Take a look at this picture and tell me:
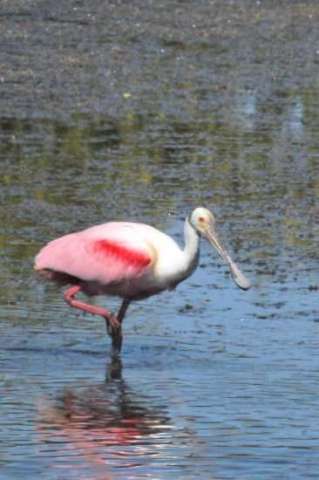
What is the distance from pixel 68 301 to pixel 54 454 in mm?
2273

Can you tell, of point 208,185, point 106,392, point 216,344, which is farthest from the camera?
point 208,185

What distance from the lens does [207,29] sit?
2167 cm

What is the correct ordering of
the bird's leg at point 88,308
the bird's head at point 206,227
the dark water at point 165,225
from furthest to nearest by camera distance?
1. the bird's head at point 206,227
2. the bird's leg at point 88,308
3. the dark water at point 165,225

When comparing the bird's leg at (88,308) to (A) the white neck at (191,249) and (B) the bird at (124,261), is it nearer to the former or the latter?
(B) the bird at (124,261)

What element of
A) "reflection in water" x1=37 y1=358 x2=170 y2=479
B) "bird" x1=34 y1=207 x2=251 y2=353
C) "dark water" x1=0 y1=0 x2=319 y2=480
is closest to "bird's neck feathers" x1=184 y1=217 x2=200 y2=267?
"bird" x1=34 y1=207 x2=251 y2=353

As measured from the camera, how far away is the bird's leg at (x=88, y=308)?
8.66 meters

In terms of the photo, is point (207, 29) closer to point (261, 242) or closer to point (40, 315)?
point (261, 242)

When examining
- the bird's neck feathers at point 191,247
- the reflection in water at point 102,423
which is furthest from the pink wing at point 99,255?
the reflection in water at point 102,423

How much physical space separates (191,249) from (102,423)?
1.70 m

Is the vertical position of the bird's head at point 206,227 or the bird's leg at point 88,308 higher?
the bird's head at point 206,227

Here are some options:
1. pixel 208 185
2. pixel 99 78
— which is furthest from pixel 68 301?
pixel 99 78

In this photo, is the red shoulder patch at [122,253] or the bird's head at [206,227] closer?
the red shoulder patch at [122,253]

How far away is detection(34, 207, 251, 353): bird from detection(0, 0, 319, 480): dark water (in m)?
0.19

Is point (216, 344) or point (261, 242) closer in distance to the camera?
point (216, 344)
